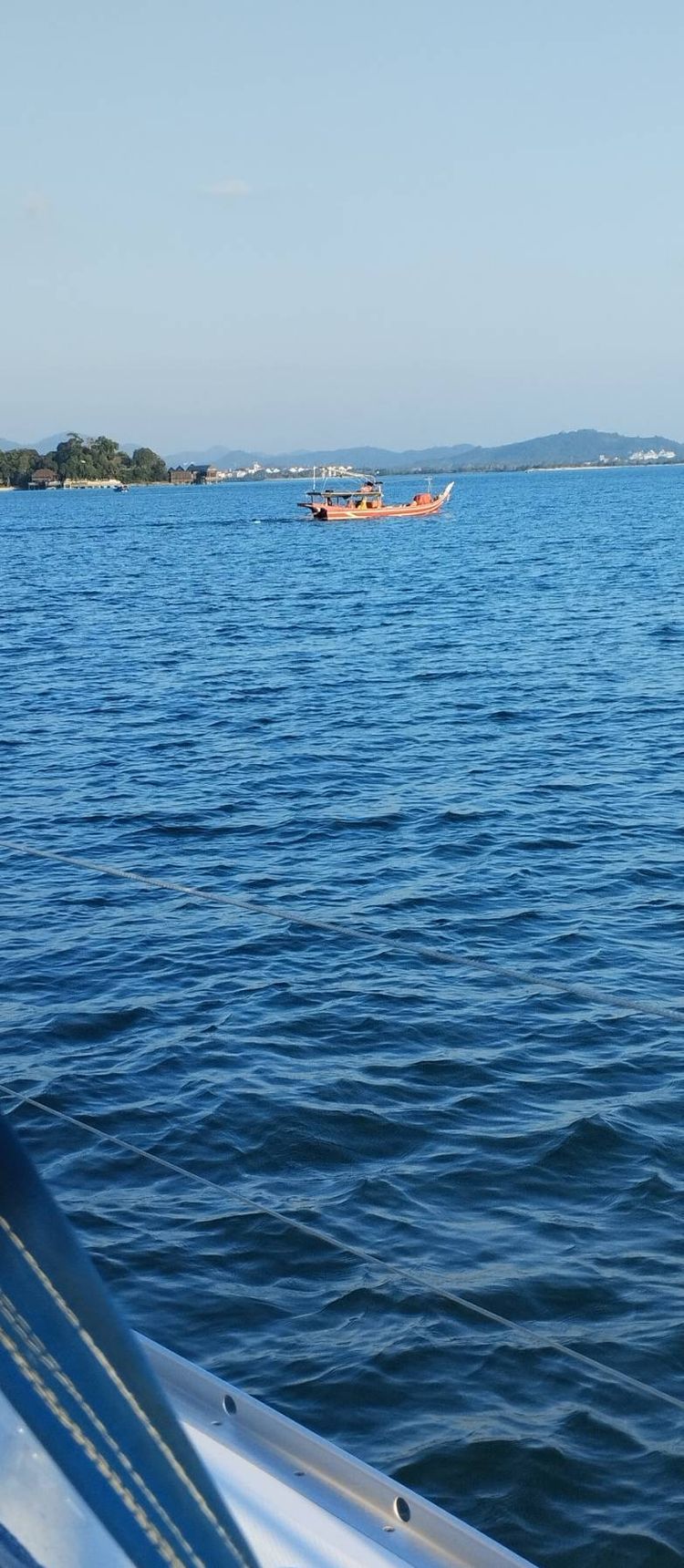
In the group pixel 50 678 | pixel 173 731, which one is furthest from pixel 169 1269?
pixel 50 678

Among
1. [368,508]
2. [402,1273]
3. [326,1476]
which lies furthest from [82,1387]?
[368,508]

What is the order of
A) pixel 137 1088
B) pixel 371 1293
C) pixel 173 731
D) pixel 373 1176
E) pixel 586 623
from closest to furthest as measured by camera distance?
pixel 371 1293
pixel 373 1176
pixel 137 1088
pixel 173 731
pixel 586 623

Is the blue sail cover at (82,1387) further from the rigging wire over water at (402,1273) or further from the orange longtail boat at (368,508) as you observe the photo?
the orange longtail boat at (368,508)

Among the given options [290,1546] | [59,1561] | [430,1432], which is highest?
[59,1561]

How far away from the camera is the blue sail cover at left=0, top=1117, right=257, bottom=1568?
64.3 inches

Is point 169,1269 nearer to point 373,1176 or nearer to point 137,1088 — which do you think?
point 373,1176

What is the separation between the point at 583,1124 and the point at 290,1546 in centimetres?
544

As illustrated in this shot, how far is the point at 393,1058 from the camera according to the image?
28.0 feet

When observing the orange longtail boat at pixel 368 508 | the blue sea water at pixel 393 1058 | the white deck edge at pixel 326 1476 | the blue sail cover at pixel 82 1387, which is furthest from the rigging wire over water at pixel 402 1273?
the orange longtail boat at pixel 368 508

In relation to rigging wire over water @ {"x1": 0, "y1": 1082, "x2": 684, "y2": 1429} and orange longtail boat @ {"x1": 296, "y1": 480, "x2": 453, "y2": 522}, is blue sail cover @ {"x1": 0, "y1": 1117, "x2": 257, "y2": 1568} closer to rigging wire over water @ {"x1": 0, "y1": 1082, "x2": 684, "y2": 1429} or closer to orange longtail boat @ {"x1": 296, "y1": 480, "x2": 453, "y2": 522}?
rigging wire over water @ {"x1": 0, "y1": 1082, "x2": 684, "y2": 1429}

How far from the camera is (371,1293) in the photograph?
20.7 ft

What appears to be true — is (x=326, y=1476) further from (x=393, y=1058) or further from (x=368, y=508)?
(x=368, y=508)

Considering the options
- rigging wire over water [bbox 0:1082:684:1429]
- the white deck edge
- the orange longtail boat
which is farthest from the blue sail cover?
the orange longtail boat

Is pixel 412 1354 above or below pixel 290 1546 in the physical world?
below
